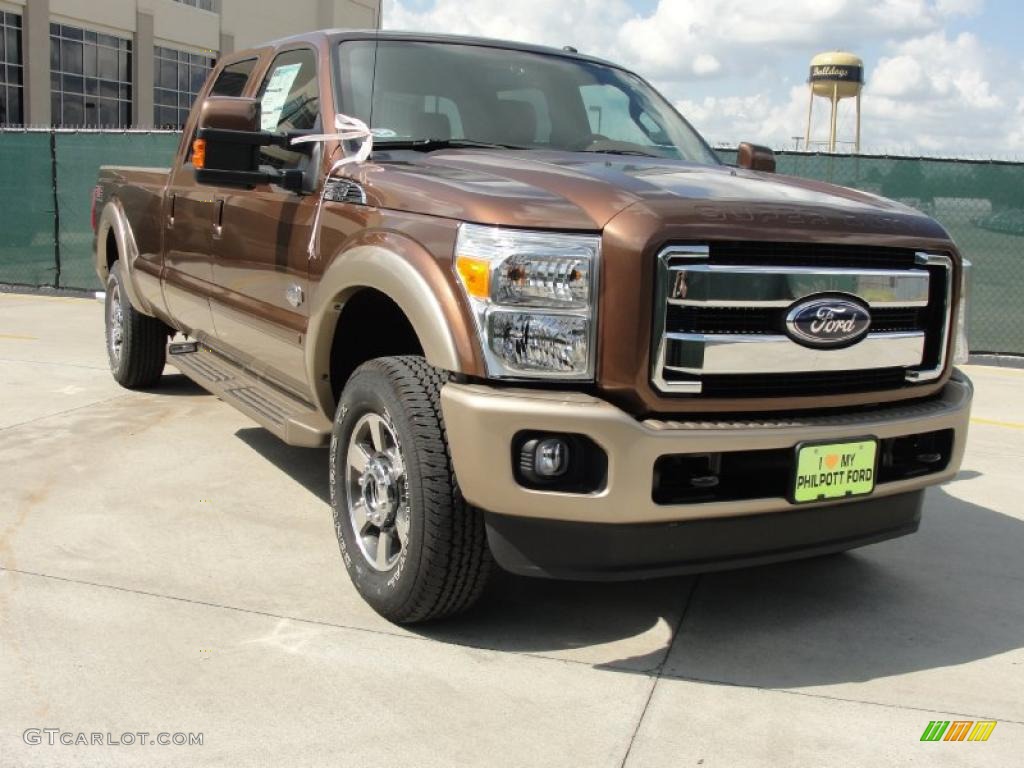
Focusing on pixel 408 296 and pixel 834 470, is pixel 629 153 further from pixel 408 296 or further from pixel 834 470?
pixel 834 470

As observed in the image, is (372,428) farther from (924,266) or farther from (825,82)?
(825,82)

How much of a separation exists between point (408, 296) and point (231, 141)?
1.19 meters

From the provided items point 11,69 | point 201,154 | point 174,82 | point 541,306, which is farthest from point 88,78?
point 541,306

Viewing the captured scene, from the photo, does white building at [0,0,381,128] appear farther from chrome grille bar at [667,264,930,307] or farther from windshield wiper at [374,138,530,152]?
chrome grille bar at [667,264,930,307]

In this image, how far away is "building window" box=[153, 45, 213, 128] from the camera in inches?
1325

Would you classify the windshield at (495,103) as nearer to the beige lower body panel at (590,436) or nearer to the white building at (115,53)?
the beige lower body panel at (590,436)

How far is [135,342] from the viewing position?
6871mm

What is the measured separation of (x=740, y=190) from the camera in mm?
3449

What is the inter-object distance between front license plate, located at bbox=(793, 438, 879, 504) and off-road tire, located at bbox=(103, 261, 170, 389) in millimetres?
4693

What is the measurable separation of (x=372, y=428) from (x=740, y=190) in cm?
137

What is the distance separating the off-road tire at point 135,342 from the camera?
6801 millimetres

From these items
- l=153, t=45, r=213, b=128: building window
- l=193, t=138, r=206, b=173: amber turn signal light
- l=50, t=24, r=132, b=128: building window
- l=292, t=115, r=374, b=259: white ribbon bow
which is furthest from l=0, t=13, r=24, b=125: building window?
l=292, t=115, r=374, b=259: white ribbon bow

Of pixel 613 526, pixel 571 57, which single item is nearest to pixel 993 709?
pixel 613 526

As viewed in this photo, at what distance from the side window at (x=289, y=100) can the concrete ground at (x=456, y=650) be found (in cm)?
148
